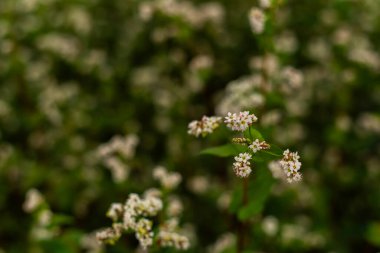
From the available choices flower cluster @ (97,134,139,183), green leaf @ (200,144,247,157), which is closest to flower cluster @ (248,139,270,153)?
green leaf @ (200,144,247,157)

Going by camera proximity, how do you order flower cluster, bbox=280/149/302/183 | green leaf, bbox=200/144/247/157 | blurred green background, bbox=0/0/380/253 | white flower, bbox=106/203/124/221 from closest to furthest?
flower cluster, bbox=280/149/302/183 < green leaf, bbox=200/144/247/157 < white flower, bbox=106/203/124/221 < blurred green background, bbox=0/0/380/253

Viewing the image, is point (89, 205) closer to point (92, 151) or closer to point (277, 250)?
point (92, 151)

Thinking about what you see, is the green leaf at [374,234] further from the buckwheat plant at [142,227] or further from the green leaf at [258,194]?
the buckwheat plant at [142,227]

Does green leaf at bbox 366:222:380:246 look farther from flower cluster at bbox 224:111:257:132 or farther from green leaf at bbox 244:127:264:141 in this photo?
flower cluster at bbox 224:111:257:132

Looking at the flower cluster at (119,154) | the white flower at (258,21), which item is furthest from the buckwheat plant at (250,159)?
the flower cluster at (119,154)

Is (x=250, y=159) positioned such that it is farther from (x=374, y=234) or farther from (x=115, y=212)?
(x=374, y=234)

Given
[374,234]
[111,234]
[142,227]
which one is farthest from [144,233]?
[374,234]
